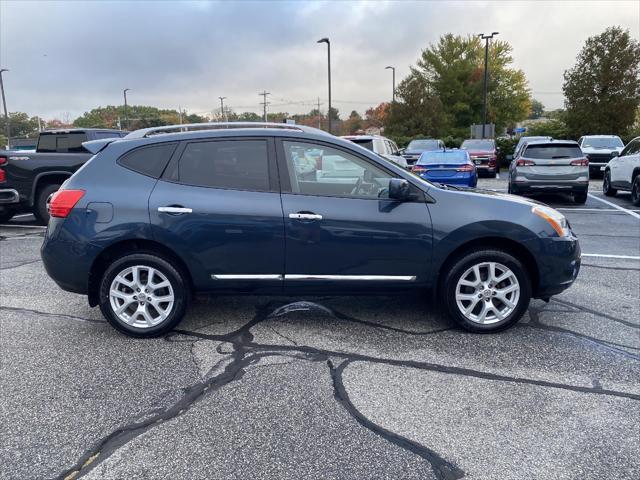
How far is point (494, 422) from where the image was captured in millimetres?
3053

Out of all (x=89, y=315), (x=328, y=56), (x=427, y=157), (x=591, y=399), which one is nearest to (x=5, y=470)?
(x=89, y=315)

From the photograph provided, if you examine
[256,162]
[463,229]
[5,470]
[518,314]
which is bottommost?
[5,470]

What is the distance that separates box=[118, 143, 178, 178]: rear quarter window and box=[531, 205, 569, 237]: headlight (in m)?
3.12

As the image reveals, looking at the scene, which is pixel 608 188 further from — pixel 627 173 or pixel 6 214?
pixel 6 214

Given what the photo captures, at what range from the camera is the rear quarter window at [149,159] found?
4.36 metres

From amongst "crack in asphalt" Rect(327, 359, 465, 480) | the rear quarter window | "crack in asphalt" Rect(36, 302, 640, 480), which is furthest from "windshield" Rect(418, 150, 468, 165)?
"crack in asphalt" Rect(327, 359, 465, 480)

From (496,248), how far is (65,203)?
359 cm

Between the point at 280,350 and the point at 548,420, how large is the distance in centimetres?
196

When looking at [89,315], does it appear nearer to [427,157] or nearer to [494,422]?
[494,422]

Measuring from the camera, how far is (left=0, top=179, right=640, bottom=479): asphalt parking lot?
8.86 feet

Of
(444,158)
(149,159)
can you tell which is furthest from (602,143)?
(149,159)

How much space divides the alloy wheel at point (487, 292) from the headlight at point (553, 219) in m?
0.53

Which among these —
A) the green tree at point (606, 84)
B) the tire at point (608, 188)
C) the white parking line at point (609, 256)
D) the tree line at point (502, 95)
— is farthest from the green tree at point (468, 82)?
the white parking line at point (609, 256)

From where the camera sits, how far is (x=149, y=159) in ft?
14.4
